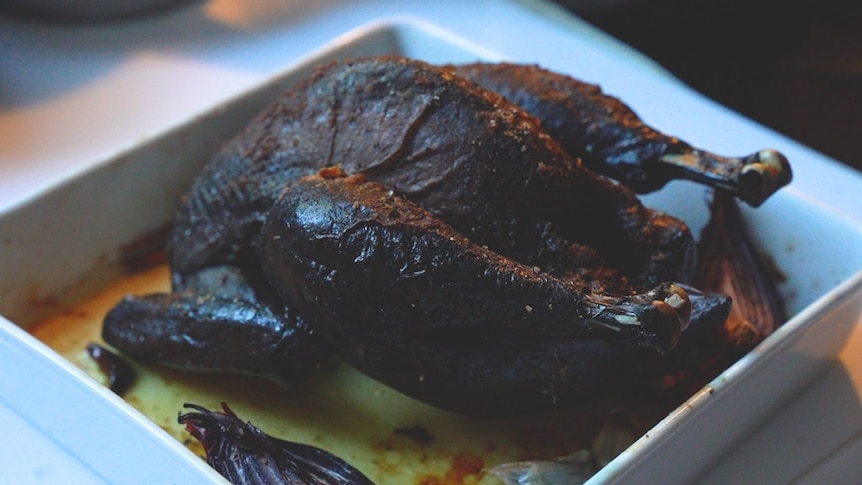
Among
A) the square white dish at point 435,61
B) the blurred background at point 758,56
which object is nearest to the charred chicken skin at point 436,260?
the square white dish at point 435,61

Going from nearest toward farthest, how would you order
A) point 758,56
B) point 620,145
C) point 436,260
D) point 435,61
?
1. point 436,260
2. point 620,145
3. point 435,61
4. point 758,56

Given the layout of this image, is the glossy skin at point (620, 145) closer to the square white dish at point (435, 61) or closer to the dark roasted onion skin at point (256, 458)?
the square white dish at point (435, 61)

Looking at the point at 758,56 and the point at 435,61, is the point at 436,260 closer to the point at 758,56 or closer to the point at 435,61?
the point at 435,61

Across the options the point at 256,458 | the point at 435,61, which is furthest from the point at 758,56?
the point at 256,458

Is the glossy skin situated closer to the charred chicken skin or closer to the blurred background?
the charred chicken skin

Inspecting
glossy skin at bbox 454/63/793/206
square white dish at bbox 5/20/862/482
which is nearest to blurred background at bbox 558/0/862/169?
square white dish at bbox 5/20/862/482

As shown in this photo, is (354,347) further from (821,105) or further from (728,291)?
(821,105)

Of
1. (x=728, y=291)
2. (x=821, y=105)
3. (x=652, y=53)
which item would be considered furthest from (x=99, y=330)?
(x=821, y=105)
